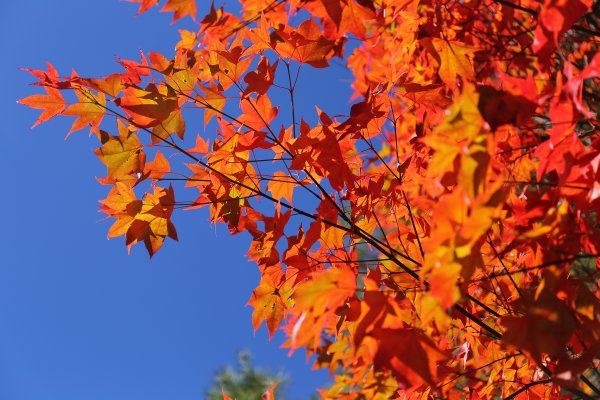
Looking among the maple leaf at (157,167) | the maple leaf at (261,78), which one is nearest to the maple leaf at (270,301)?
the maple leaf at (157,167)

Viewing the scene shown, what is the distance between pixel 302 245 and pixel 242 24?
65 cm

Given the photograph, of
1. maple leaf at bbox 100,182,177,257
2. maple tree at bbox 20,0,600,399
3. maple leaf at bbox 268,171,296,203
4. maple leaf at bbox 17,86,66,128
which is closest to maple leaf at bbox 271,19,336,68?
maple tree at bbox 20,0,600,399


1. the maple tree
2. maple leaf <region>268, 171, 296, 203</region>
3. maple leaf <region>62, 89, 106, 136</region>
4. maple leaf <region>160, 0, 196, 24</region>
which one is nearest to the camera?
the maple tree

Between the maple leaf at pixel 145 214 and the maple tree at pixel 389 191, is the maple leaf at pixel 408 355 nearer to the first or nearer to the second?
the maple tree at pixel 389 191

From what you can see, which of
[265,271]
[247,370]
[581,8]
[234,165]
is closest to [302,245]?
[265,271]

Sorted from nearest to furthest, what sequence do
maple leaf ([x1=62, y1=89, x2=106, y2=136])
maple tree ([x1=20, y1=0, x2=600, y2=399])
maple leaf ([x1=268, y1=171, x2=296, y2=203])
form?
maple tree ([x1=20, y1=0, x2=600, y2=399]) < maple leaf ([x1=62, y1=89, x2=106, y2=136]) < maple leaf ([x1=268, y1=171, x2=296, y2=203])

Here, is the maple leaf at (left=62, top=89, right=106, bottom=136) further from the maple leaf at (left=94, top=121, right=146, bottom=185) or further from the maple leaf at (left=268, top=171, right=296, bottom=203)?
the maple leaf at (left=268, top=171, right=296, bottom=203)

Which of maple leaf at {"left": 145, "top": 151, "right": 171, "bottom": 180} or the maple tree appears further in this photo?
maple leaf at {"left": 145, "top": 151, "right": 171, "bottom": 180}

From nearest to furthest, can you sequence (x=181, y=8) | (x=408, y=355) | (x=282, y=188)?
(x=408, y=355)
(x=181, y=8)
(x=282, y=188)

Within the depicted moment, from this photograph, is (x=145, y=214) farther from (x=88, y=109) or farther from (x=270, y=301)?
(x=270, y=301)

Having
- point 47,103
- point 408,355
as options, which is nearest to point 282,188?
point 47,103

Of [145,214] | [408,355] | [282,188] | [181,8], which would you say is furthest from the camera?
[282,188]

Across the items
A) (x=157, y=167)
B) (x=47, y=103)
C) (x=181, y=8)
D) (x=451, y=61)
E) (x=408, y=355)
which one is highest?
(x=47, y=103)

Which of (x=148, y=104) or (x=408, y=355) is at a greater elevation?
(x=148, y=104)
